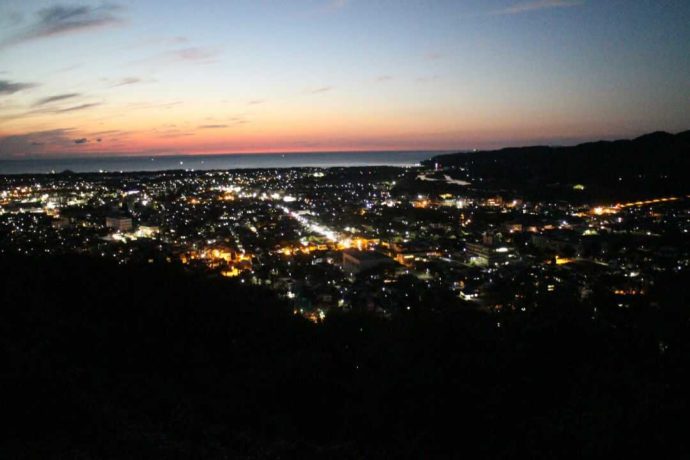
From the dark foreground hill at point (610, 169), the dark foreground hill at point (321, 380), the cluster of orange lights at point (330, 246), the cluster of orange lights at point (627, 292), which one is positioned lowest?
the cluster of orange lights at point (627, 292)

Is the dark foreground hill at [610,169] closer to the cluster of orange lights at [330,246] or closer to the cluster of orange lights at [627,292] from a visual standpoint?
the cluster of orange lights at [330,246]

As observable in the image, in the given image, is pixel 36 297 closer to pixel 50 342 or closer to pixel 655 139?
pixel 50 342

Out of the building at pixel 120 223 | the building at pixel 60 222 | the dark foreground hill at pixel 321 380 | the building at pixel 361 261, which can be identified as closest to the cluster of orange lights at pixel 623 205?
the building at pixel 361 261

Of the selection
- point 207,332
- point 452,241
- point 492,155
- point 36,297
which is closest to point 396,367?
point 207,332

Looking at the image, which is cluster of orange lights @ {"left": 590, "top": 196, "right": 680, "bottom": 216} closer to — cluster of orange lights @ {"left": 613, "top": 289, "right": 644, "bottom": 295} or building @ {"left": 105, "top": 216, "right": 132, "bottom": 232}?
cluster of orange lights @ {"left": 613, "top": 289, "right": 644, "bottom": 295}

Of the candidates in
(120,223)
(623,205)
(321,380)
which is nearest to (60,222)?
(120,223)
